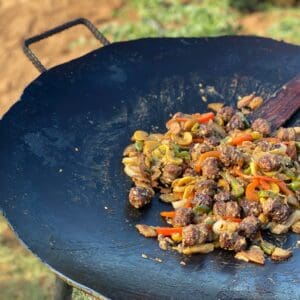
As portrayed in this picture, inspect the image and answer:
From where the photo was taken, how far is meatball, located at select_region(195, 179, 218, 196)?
248cm

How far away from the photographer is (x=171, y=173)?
2594 millimetres

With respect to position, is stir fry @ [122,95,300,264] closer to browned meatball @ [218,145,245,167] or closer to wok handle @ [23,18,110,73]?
browned meatball @ [218,145,245,167]

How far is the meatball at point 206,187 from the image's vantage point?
2.48 metres

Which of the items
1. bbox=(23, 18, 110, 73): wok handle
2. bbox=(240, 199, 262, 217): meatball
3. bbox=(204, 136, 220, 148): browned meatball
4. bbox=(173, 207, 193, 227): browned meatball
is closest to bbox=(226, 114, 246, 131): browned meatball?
bbox=(204, 136, 220, 148): browned meatball

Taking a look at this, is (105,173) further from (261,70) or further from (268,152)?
(261,70)

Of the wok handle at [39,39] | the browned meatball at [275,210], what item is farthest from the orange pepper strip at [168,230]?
the wok handle at [39,39]

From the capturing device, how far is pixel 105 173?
2654 mm

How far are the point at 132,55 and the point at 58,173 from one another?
2.69ft

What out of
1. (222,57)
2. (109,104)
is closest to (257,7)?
(222,57)

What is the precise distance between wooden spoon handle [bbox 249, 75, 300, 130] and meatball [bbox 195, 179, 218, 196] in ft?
1.72

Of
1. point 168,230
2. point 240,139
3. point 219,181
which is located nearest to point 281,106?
point 240,139

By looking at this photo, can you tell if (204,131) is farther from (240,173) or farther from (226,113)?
(240,173)

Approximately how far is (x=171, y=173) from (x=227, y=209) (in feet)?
0.96

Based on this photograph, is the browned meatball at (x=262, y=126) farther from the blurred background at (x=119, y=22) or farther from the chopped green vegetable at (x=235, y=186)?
the blurred background at (x=119, y=22)
